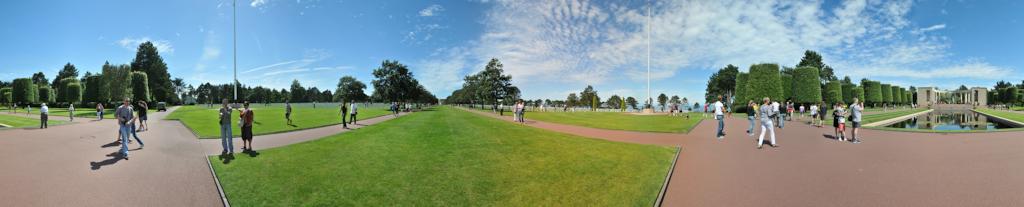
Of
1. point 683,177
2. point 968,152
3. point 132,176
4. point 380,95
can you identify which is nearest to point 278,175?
point 132,176

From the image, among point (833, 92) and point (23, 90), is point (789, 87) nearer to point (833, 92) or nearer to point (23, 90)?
point (833, 92)

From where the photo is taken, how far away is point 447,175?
21.0 feet

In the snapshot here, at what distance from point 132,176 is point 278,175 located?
10.5ft

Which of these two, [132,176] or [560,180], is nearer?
[560,180]

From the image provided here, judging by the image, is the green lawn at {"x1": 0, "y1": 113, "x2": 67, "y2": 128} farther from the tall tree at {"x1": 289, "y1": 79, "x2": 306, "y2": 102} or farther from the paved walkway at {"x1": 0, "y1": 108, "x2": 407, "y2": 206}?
the tall tree at {"x1": 289, "y1": 79, "x2": 306, "y2": 102}

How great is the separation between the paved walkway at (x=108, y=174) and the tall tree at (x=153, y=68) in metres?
70.9

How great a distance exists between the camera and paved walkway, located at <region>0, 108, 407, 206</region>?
231 inches

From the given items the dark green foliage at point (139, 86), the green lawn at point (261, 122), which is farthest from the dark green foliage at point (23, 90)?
the green lawn at point (261, 122)

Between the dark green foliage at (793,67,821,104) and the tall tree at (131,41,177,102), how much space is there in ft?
318

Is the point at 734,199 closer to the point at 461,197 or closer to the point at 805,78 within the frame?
the point at 461,197

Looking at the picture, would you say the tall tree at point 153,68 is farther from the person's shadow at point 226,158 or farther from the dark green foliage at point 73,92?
the person's shadow at point 226,158

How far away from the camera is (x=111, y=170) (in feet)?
26.4

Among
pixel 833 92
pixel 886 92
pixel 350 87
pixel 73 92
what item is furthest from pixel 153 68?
pixel 886 92

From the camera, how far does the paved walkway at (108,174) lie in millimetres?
5863
